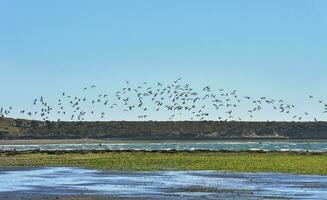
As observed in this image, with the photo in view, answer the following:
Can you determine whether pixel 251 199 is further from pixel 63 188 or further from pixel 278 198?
pixel 63 188

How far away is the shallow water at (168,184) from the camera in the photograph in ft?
166

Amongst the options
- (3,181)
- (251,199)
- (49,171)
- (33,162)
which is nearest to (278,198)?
A: (251,199)

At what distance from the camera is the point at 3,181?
60.4m

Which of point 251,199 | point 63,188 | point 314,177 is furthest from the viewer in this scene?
point 314,177

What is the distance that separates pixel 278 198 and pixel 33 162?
47.1m

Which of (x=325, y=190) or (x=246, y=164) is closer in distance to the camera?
(x=325, y=190)

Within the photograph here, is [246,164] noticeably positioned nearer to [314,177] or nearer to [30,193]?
[314,177]

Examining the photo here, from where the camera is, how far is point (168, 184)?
57.5 metres

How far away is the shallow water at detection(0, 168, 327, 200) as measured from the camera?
166 feet

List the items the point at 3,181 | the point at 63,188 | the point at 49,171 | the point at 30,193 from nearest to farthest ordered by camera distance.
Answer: the point at 30,193 < the point at 63,188 < the point at 3,181 < the point at 49,171

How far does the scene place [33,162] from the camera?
297ft

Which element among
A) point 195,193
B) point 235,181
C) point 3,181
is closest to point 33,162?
point 3,181

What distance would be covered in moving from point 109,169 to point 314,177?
67.6 ft

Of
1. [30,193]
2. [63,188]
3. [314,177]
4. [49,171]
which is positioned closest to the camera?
[30,193]
